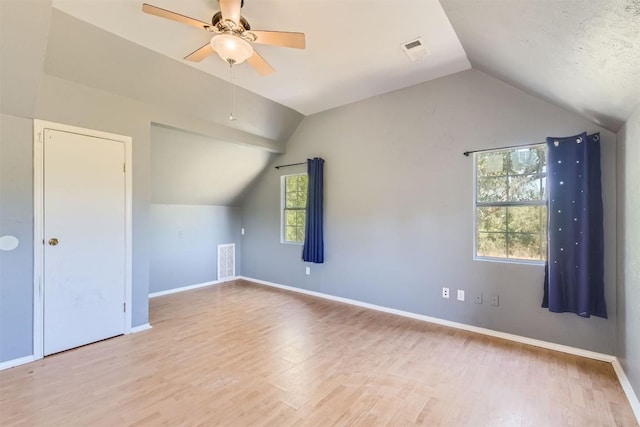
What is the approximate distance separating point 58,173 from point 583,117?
4820 millimetres

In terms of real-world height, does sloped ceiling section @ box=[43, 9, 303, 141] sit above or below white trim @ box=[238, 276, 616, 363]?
above

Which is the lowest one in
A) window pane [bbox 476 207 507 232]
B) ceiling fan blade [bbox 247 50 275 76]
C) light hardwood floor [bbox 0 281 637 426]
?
light hardwood floor [bbox 0 281 637 426]

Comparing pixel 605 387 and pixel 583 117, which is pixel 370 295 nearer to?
pixel 605 387

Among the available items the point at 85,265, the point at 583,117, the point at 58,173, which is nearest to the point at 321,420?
the point at 85,265

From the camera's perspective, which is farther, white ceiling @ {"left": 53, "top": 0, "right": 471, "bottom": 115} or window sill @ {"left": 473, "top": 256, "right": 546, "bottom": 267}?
window sill @ {"left": 473, "top": 256, "right": 546, "bottom": 267}

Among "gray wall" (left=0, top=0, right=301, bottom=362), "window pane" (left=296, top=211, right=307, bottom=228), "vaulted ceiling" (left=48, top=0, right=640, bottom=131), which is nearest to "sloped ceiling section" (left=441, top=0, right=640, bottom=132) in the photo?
"vaulted ceiling" (left=48, top=0, right=640, bottom=131)

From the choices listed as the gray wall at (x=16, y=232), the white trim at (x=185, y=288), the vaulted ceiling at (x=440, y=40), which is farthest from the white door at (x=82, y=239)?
the white trim at (x=185, y=288)

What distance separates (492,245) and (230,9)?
3212mm

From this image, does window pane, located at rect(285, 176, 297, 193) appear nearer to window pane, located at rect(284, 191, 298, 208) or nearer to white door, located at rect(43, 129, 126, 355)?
window pane, located at rect(284, 191, 298, 208)

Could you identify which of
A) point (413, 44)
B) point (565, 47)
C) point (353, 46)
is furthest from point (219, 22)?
point (565, 47)

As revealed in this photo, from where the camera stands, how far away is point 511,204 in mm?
3051

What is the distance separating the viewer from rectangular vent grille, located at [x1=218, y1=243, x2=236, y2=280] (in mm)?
5480

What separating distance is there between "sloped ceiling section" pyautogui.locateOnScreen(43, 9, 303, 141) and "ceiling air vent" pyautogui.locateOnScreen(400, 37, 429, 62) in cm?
194

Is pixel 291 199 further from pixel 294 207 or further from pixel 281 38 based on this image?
pixel 281 38
